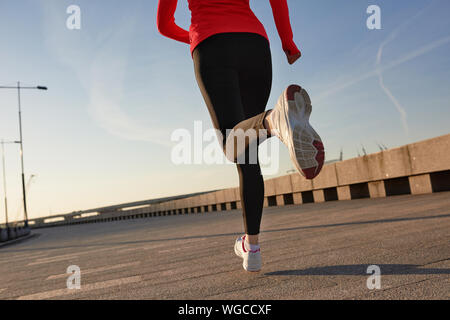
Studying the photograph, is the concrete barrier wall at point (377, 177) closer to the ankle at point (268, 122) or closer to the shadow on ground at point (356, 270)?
the shadow on ground at point (356, 270)

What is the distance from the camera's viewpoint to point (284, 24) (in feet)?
9.42

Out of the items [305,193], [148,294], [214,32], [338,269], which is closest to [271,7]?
[214,32]

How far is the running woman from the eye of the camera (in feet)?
8.32

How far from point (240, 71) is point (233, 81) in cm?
12

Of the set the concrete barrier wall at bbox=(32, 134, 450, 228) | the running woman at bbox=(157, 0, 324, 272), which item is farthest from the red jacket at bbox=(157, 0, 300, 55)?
the concrete barrier wall at bbox=(32, 134, 450, 228)

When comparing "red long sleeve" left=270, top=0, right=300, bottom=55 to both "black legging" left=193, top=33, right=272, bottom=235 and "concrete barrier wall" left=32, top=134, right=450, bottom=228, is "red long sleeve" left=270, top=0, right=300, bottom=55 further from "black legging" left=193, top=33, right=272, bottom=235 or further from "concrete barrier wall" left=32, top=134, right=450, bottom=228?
"concrete barrier wall" left=32, top=134, right=450, bottom=228

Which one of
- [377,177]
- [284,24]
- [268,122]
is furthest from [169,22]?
[377,177]

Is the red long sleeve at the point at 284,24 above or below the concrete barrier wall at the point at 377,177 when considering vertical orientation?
above

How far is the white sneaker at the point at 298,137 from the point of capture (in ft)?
6.72

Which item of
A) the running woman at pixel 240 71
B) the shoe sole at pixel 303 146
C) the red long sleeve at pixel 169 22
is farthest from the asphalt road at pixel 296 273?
the red long sleeve at pixel 169 22

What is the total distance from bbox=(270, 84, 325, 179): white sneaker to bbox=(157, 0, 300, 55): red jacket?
84 centimetres

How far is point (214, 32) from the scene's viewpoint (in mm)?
2611

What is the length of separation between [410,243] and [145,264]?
7.55ft

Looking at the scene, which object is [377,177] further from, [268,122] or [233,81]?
[268,122]
